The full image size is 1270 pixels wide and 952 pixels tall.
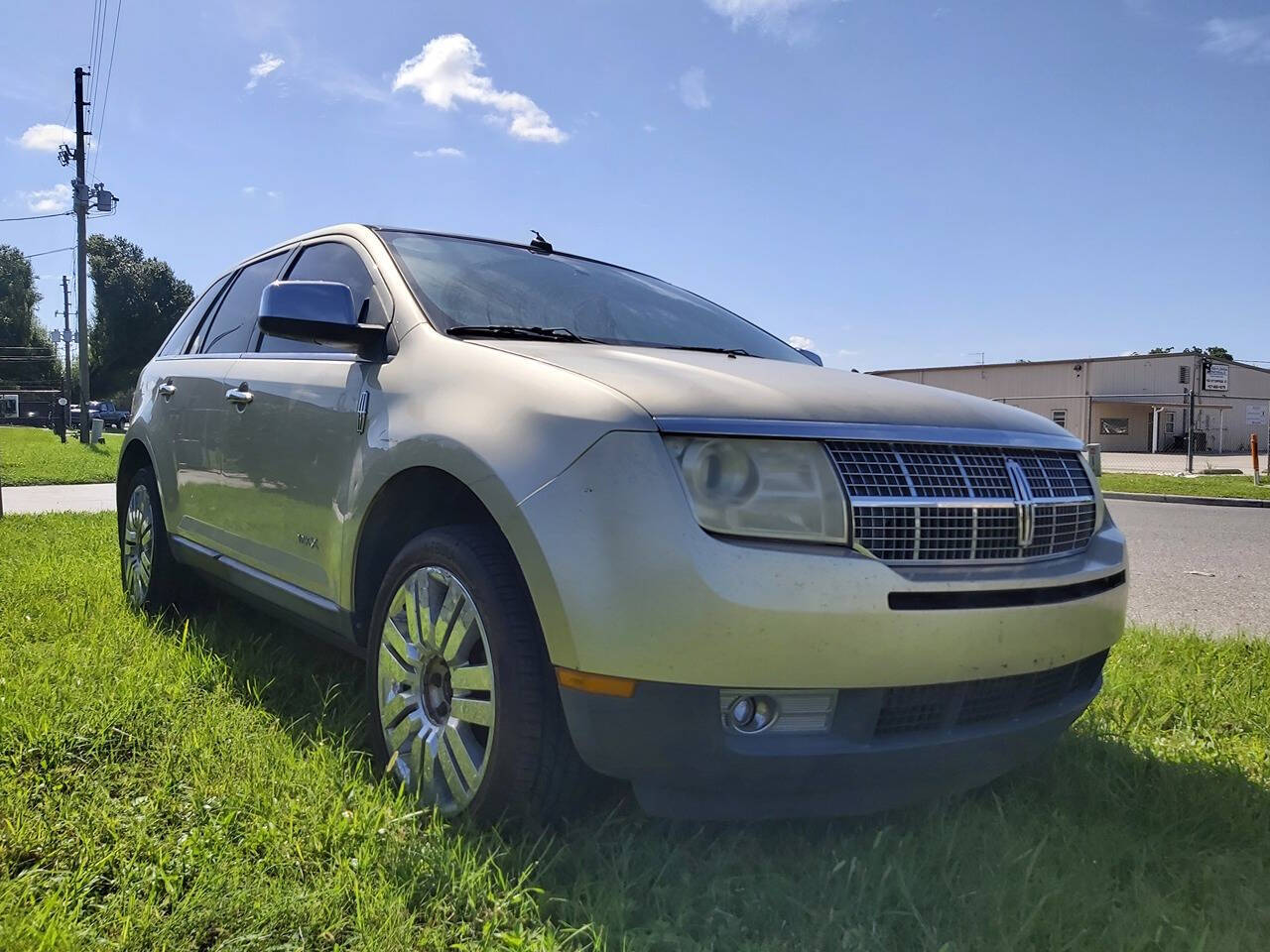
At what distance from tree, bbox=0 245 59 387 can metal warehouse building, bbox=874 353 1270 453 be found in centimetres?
5192

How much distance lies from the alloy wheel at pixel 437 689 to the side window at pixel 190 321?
8.93ft

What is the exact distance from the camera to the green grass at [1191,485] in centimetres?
1442

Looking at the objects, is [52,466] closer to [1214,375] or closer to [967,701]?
[967,701]

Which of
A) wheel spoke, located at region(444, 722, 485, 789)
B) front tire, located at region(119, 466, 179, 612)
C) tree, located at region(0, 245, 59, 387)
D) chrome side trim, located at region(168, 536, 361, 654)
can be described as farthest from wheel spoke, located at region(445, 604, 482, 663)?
tree, located at region(0, 245, 59, 387)

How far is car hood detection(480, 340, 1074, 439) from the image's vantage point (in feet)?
6.51

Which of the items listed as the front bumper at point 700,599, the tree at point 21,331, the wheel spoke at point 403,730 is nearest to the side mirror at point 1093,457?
the front bumper at point 700,599

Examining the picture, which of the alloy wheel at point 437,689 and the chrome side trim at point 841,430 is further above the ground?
the chrome side trim at point 841,430

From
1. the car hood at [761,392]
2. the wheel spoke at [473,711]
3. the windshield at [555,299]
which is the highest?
the windshield at [555,299]

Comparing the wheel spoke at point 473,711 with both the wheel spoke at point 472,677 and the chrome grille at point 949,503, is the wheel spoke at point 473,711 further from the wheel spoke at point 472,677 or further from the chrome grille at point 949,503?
the chrome grille at point 949,503

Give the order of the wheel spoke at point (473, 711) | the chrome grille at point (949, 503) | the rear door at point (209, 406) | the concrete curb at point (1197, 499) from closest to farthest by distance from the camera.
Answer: the chrome grille at point (949, 503) → the wheel spoke at point (473, 711) → the rear door at point (209, 406) → the concrete curb at point (1197, 499)

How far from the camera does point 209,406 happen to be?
3.75m

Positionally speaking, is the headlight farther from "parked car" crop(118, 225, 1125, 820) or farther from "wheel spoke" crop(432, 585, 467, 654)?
"wheel spoke" crop(432, 585, 467, 654)

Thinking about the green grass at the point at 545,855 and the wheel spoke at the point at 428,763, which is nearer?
the green grass at the point at 545,855

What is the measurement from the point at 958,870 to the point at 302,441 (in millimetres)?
2164
